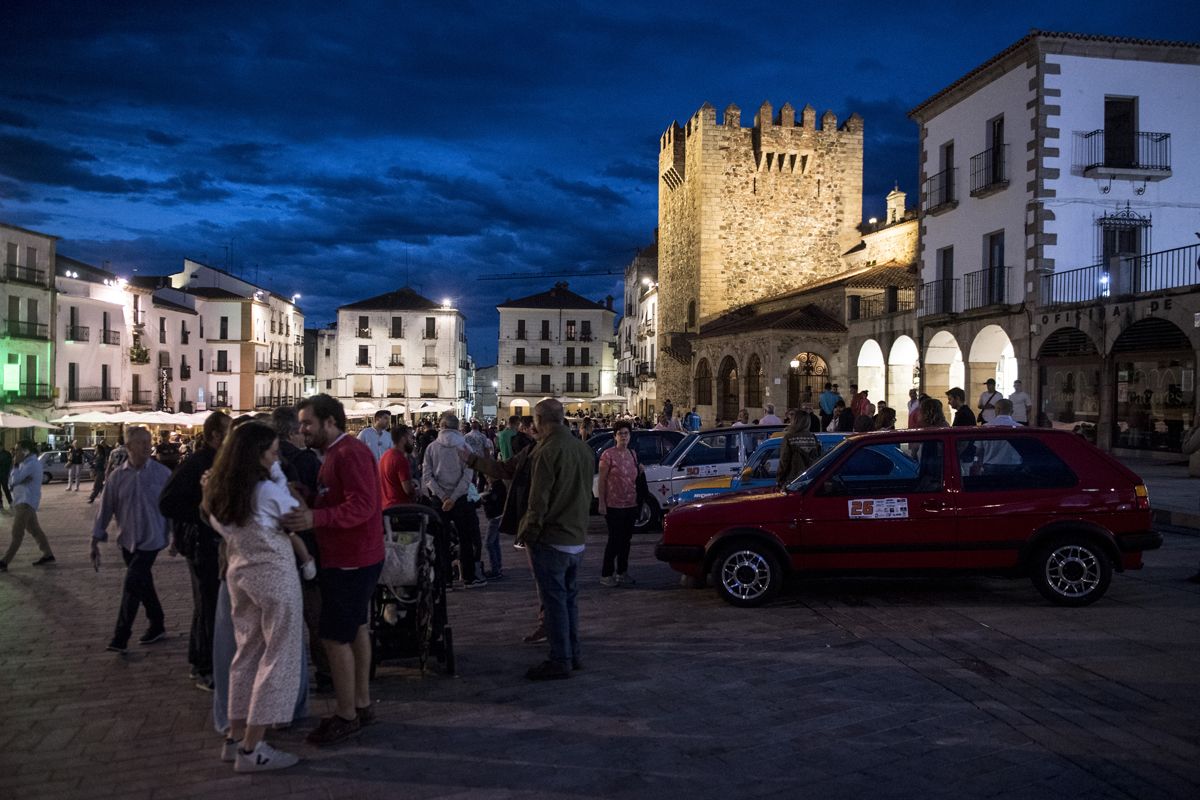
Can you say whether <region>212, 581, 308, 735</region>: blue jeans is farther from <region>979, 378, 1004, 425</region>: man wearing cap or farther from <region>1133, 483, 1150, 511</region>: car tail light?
<region>979, 378, 1004, 425</region>: man wearing cap

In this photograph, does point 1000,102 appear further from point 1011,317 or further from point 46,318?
point 46,318

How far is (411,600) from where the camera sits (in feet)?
19.9

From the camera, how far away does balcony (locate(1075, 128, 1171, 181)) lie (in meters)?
22.2

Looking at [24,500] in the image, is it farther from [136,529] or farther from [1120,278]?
[1120,278]

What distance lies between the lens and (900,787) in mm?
4176

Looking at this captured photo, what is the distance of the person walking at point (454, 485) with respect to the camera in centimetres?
909

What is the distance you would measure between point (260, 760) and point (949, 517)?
5672mm

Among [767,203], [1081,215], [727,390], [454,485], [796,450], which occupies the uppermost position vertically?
[767,203]

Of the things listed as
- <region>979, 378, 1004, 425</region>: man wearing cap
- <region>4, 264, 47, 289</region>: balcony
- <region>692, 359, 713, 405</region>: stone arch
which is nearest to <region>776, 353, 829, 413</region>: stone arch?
<region>692, 359, 713, 405</region>: stone arch

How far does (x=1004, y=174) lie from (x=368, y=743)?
23303 mm

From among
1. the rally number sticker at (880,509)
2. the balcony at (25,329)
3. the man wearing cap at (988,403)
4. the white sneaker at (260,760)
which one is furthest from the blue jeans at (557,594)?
the balcony at (25,329)

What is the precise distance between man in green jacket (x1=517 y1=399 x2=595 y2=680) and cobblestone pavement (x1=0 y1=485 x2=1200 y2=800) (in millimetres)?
245

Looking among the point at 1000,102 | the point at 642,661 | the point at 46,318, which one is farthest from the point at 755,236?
the point at 642,661

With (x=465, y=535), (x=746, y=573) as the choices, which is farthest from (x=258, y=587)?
(x=465, y=535)
